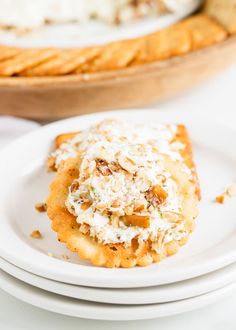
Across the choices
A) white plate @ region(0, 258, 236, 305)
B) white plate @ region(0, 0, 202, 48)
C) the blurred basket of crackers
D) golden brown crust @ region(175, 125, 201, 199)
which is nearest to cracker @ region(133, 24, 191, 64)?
the blurred basket of crackers

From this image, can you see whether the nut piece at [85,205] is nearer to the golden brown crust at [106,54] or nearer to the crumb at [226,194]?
the crumb at [226,194]

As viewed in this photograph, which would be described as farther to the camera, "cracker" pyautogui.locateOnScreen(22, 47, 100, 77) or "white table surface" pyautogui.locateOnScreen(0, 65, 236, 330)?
"cracker" pyautogui.locateOnScreen(22, 47, 100, 77)

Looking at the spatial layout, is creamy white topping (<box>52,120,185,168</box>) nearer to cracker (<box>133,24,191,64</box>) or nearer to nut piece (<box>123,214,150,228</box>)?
nut piece (<box>123,214,150,228</box>)

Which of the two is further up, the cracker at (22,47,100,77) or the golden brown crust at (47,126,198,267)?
the cracker at (22,47,100,77)

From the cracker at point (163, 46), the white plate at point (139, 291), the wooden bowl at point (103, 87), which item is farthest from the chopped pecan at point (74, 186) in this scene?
the cracker at point (163, 46)

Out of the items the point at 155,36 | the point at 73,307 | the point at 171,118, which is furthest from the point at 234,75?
the point at 73,307

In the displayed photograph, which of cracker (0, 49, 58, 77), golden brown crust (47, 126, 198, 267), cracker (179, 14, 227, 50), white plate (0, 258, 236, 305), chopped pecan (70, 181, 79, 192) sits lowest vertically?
white plate (0, 258, 236, 305)
